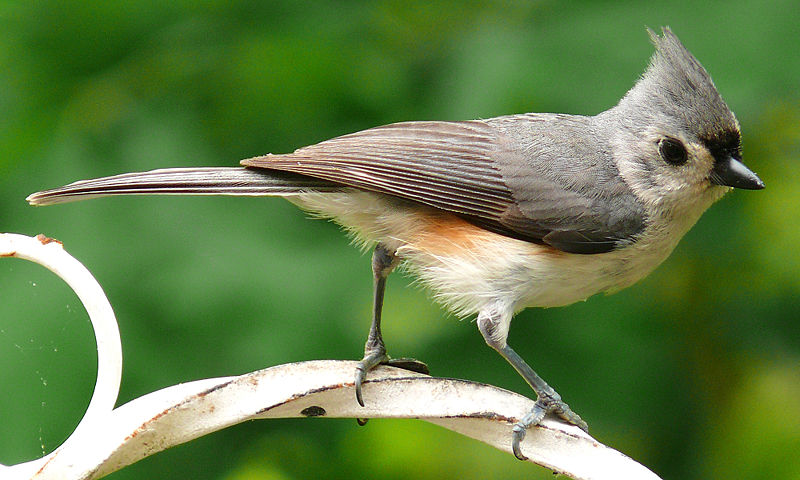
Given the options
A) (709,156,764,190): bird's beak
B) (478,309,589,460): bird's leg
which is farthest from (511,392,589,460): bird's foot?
(709,156,764,190): bird's beak

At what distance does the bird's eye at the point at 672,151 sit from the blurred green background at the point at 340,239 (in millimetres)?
456

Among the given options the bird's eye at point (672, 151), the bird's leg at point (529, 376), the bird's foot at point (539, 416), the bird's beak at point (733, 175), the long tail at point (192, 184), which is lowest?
the bird's foot at point (539, 416)

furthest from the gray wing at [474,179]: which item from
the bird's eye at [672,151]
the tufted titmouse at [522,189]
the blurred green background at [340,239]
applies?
the blurred green background at [340,239]

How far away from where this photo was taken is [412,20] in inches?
111

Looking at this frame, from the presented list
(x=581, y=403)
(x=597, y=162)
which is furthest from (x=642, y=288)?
(x=597, y=162)

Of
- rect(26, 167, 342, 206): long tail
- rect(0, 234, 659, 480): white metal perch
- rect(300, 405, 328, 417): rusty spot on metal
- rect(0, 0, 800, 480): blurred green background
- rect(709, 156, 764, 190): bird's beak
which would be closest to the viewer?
rect(0, 234, 659, 480): white metal perch

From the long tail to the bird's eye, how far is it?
0.81 m

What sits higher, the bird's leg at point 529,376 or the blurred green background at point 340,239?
the blurred green background at point 340,239

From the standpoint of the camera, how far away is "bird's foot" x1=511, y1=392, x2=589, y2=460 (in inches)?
64.5

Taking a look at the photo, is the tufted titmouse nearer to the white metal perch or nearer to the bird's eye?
the bird's eye

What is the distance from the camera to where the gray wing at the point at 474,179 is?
7.02ft

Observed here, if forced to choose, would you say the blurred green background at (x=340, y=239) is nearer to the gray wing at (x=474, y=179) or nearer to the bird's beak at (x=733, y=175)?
the gray wing at (x=474, y=179)

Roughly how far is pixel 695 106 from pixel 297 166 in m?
0.96

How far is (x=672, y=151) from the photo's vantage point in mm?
2145
